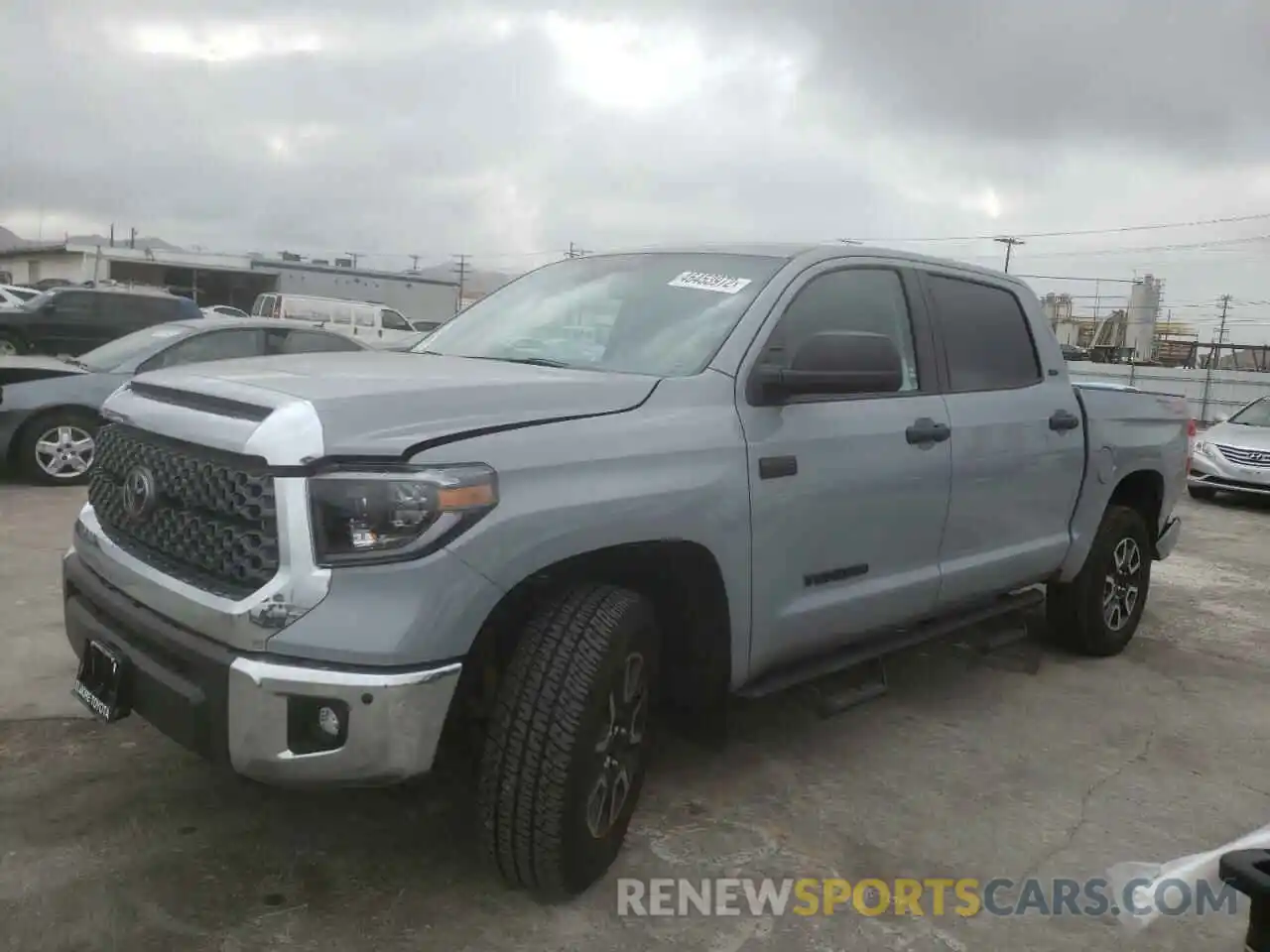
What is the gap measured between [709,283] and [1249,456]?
34.3ft

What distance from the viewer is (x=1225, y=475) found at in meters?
11.9

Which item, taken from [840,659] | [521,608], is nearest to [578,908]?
[521,608]

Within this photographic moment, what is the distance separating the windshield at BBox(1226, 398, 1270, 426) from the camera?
12.8 metres

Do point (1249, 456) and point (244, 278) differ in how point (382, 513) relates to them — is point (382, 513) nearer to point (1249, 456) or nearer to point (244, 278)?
point (1249, 456)

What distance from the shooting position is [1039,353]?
189 inches

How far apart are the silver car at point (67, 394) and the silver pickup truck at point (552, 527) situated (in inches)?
205

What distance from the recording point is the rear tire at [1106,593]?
16.8ft

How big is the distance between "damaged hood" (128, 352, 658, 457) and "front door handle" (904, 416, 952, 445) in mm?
1121

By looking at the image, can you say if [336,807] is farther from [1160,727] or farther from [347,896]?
[1160,727]

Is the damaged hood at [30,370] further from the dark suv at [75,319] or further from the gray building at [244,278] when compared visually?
the gray building at [244,278]

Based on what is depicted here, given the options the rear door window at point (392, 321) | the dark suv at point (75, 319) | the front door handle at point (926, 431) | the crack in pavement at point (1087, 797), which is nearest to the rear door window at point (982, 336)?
the front door handle at point (926, 431)

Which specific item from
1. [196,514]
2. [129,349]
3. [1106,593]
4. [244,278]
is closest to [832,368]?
[196,514]

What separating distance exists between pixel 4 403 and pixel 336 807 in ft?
20.3

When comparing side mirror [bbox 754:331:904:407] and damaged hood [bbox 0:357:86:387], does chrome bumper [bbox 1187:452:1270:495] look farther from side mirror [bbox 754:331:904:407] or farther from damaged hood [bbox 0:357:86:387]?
damaged hood [bbox 0:357:86:387]
